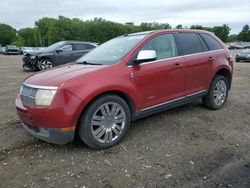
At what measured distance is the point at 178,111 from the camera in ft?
18.2

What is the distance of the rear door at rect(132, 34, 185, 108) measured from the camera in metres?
4.15

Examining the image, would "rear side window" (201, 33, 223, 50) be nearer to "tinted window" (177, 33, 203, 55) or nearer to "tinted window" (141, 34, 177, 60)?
"tinted window" (177, 33, 203, 55)

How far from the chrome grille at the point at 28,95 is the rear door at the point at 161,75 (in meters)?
1.49

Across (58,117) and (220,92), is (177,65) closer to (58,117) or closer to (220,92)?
(220,92)

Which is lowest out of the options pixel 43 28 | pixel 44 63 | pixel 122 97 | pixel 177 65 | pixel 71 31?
pixel 44 63

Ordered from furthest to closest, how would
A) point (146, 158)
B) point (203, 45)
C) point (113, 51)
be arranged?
point (203, 45), point (113, 51), point (146, 158)

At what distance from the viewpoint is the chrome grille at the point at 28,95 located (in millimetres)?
3560

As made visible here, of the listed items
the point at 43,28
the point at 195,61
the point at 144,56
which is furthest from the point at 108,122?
the point at 43,28

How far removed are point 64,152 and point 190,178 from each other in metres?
1.78

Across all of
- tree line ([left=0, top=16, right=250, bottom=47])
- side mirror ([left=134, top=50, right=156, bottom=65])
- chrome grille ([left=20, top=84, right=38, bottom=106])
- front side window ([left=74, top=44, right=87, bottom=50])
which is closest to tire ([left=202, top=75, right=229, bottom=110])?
side mirror ([left=134, top=50, right=156, bottom=65])

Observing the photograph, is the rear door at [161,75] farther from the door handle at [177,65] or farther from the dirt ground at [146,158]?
the dirt ground at [146,158]

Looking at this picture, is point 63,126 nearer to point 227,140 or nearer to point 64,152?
point 64,152

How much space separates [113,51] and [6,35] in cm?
11884

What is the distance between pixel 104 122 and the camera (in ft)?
12.4
